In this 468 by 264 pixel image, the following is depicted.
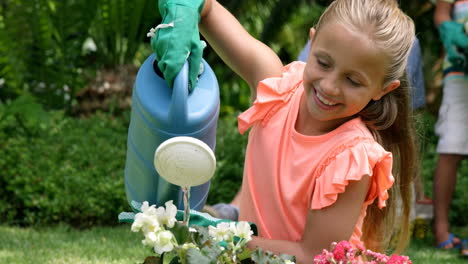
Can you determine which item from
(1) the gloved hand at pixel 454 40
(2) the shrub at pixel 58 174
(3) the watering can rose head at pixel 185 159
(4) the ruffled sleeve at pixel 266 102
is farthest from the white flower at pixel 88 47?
(3) the watering can rose head at pixel 185 159

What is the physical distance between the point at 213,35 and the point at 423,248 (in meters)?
2.30

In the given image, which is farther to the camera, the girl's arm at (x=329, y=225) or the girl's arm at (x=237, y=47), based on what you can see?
the girl's arm at (x=237, y=47)

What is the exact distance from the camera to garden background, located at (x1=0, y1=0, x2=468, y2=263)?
13.7 ft

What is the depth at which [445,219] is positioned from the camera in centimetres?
434

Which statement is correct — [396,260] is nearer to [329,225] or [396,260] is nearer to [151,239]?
[329,225]

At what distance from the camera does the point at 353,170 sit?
2.03 m

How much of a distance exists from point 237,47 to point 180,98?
1.58ft

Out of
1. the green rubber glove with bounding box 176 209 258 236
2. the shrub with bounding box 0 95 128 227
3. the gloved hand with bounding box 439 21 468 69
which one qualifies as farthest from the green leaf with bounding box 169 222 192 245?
the gloved hand with bounding box 439 21 468 69

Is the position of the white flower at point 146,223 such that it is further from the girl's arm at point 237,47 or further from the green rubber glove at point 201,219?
the girl's arm at point 237,47

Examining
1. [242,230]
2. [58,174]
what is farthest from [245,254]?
[58,174]

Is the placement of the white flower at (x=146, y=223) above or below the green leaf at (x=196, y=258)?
Result: above

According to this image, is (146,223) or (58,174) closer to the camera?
(146,223)

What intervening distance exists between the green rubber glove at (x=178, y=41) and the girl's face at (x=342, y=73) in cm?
31

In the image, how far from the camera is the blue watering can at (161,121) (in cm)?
207
